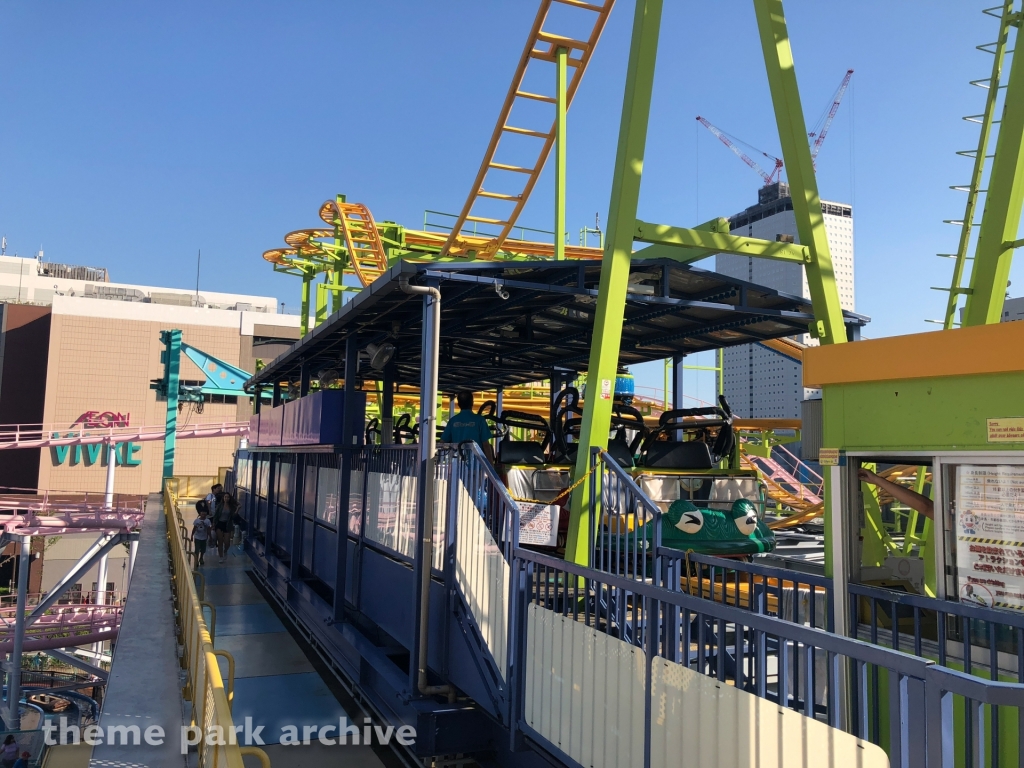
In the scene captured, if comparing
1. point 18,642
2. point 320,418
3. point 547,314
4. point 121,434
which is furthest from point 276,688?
point 121,434

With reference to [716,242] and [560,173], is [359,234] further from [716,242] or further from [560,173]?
[716,242]

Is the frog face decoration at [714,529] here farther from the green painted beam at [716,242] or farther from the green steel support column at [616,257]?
the green painted beam at [716,242]

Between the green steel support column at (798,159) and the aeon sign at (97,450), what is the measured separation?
48.8 meters

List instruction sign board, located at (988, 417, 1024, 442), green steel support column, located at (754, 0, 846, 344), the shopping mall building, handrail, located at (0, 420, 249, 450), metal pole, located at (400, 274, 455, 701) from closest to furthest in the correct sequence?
instruction sign board, located at (988, 417, 1024, 442)
metal pole, located at (400, 274, 455, 701)
green steel support column, located at (754, 0, 846, 344)
handrail, located at (0, 420, 249, 450)
the shopping mall building

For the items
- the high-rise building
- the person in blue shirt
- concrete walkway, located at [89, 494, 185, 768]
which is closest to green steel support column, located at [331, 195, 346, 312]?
concrete walkway, located at [89, 494, 185, 768]

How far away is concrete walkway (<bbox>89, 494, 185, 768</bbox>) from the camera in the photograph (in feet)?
17.6

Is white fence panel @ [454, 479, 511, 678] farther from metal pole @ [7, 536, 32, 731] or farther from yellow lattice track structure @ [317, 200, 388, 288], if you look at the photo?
metal pole @ [7, 536, 32, 731]

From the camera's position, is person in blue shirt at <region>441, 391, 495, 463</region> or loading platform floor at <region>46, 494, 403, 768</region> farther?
person in blue shirt at <region>441, 391, 495, 463</region>

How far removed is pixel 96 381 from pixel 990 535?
185ft

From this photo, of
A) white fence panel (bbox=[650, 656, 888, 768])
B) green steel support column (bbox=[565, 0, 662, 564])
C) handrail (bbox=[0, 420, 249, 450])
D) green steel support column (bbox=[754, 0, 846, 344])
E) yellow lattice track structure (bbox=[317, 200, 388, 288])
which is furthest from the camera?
handrail (bbox=[0, 420, 249, 450])

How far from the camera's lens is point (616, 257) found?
7.51m

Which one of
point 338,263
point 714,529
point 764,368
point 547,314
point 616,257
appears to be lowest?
point 714,529

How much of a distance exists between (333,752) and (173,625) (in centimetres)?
301

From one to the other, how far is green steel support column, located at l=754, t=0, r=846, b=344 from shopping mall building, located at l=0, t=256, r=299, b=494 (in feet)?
144
